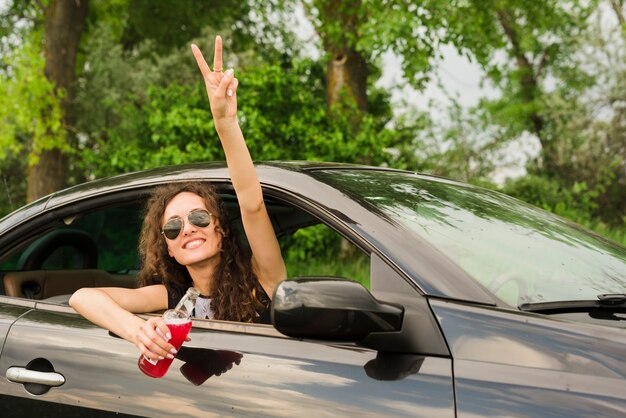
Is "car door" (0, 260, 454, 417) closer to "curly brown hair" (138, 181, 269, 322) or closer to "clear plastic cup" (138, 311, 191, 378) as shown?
"clear plastic cup" (138, 311, 191, 378)

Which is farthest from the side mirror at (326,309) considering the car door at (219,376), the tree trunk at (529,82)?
the tree trunk at (529,82)

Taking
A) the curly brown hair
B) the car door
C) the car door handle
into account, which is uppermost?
the curly brown hair

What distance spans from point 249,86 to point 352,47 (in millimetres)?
2814

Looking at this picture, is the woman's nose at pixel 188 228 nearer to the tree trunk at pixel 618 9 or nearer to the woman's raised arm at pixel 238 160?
the woman's raised arm at pixel 238 160

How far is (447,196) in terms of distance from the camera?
295 cm

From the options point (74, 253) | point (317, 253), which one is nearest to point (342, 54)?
point (317, 253)

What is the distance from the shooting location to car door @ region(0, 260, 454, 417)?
218 cm

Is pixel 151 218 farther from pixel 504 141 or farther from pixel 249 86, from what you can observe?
pixel 504 141

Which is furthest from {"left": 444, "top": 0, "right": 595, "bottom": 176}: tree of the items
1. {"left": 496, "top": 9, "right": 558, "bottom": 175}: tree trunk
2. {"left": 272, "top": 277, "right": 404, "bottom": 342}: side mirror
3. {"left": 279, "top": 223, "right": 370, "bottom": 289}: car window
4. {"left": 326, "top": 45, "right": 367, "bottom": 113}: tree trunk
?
{"left": 272, "top": 277, "right": 404, "bottom": 342}: side mirror

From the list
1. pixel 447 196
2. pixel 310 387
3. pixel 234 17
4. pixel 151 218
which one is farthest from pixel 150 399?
pixel 234 17

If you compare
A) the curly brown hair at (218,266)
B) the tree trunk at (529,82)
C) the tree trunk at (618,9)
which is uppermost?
the tree trunk at (618,9)

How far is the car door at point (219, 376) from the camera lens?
7.16 feet

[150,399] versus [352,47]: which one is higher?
[352,47]

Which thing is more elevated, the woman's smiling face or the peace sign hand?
the peace sign hand
